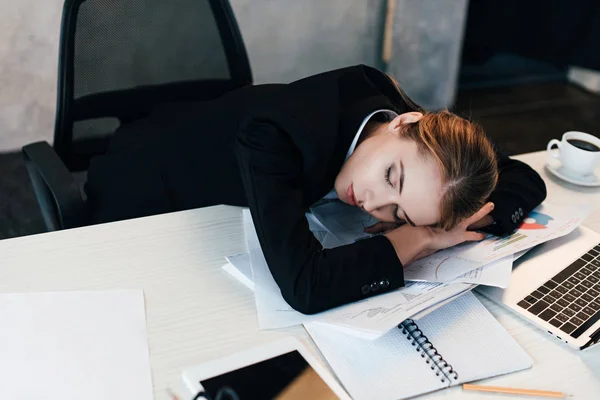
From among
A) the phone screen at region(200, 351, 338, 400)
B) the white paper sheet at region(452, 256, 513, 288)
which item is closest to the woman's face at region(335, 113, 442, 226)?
the white paper sheet at region(452, 256, 513, 288)

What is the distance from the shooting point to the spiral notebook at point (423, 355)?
0.84m

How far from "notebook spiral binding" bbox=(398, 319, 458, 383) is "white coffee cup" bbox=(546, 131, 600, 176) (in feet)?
2.11

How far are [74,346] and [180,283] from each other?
0.20m

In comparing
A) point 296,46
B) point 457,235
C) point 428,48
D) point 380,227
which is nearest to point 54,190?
point 380,227

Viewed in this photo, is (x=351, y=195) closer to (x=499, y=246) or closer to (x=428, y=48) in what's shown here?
(x=499, y=246)

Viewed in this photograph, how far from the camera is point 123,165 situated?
135cm

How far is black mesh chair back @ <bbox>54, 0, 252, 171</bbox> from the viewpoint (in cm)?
138

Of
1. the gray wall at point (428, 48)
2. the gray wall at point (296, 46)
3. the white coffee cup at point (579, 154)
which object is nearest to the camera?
the white coffee cup at point (579, 154)

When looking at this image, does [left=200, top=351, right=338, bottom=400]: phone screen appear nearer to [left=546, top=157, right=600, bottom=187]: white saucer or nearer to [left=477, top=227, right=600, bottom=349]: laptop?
[left=477, top=227, right=600, bottom=349]: laptop

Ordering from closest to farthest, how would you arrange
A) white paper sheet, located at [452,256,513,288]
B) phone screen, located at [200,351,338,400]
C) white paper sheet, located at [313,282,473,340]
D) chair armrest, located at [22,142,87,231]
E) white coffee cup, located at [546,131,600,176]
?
phone screen, located at [200,351,338,400] → white paper sheet, located at [313,282,473,340] → white paper sheet, located at [452,256,513,288] → chair armrest, located at [22,142,87,231] → white coffee cup, located at [546,131,600,176]

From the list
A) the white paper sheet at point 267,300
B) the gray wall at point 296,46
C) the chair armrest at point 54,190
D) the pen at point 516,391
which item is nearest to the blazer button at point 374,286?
the white paper sheet at point 267,300

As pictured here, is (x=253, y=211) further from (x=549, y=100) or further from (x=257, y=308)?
(x=549, y=100)

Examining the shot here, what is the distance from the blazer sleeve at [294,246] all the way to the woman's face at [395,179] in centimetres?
7

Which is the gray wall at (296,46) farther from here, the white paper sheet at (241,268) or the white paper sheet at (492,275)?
the white paper sheet at (492,275)
